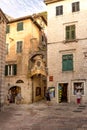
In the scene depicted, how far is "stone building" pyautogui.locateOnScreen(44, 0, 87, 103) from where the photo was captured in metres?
28.4

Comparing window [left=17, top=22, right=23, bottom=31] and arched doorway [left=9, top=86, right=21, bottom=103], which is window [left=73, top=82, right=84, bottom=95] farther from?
window [left=17, top=22, right=23, bottom=31]

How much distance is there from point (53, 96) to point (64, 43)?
21.1ft

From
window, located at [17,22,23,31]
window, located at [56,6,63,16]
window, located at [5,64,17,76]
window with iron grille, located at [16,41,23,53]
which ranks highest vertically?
window, located at [56,6,63,16]

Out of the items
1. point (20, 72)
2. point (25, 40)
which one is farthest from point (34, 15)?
point (20, 72)

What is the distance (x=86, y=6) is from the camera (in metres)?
28.8

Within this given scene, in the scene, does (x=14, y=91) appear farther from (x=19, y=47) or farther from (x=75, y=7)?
(x=75, y=7)

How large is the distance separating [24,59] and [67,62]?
6.77 metres

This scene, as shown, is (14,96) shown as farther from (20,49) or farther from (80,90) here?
(80,90)

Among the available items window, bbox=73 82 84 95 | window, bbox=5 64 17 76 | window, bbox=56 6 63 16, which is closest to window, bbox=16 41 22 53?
window, bbox=5 64 17 76

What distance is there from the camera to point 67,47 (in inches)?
1156

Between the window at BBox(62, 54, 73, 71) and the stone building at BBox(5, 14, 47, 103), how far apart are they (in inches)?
114

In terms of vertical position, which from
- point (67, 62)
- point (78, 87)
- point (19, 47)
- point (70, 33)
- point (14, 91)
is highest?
point (70, 33)

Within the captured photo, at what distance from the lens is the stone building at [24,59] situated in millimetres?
32562

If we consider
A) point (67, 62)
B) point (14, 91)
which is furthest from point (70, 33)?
point (14, 91)
